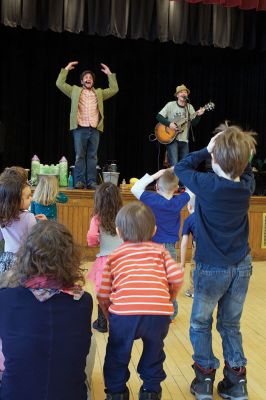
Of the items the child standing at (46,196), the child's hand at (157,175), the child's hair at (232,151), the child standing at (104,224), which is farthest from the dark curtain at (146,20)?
the child's hair at (232,151)

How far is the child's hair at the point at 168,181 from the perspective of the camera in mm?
3607

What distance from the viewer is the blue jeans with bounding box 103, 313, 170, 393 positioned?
216cm

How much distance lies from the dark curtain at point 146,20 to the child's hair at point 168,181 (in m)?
4.90

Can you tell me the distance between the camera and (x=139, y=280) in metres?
2.18

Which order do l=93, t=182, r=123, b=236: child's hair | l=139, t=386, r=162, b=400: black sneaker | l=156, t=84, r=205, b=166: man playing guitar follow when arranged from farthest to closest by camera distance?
l=156, t=84, r=205, b=166: man playing guitar
l=93, t=182, r=123, b=236: child's hair
l=139, t=386, r=162, b=400: black sneaker

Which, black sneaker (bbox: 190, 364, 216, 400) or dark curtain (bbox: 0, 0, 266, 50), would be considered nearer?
black sneaker (bbox: 190, 364, 216, 400)

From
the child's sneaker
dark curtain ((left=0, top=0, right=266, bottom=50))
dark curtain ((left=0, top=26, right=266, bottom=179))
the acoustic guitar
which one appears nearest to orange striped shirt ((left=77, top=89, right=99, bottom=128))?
the acoustic guitar

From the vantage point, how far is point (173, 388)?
108 inches

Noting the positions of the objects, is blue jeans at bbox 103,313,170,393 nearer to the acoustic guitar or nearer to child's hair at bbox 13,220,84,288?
child's hair at bbox 13,220,84,288

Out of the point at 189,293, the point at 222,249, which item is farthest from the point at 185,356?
the point at 189,293

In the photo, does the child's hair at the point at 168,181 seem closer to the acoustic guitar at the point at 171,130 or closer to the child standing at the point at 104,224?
the child standing at the point at 104,224

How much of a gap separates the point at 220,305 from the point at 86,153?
14.0 ft

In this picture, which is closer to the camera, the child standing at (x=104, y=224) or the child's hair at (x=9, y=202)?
the child's hair at (x=9, y=202)

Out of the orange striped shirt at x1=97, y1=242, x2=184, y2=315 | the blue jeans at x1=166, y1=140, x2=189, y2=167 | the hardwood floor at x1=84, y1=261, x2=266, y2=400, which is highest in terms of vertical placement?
the blue jeans at x1=166, y1=140, x2=189, y2=167
